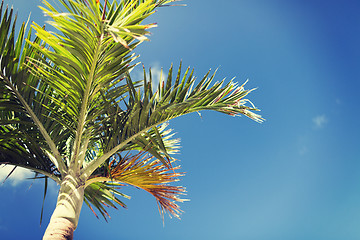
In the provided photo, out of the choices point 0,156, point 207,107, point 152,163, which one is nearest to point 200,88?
point 207,107

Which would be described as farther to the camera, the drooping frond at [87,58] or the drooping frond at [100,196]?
the drooping frond at [100,196]

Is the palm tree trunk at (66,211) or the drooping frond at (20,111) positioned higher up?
the drooping frond at (20,111)

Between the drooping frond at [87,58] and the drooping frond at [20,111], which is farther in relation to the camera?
the drooping frond at [20,111]

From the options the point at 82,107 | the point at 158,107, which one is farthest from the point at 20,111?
the point at 158,107

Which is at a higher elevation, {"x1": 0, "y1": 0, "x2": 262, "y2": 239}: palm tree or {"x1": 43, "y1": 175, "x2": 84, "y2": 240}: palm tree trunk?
{"x1": 0, "y1": 0, "x2": 262, "y2": 239}: palm tree

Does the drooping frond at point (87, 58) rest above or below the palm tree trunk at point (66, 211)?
above

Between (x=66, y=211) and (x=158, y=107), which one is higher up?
(x=158, y=107)

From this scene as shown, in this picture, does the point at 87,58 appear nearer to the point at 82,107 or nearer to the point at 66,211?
the point at 82,107

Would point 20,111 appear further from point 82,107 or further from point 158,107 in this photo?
point 158,107

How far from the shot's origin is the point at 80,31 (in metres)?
2.56

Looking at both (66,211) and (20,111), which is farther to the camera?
(20,111)

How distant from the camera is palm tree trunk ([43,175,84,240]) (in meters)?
2.77

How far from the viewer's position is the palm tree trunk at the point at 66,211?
277 cm

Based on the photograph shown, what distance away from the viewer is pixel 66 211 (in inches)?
117
